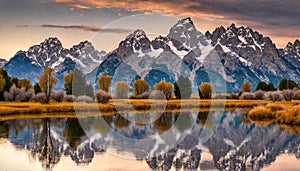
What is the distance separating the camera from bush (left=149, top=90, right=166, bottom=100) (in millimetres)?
87287

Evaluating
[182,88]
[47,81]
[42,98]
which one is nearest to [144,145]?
[42,98]

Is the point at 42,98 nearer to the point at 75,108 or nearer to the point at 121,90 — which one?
the point at 75,108

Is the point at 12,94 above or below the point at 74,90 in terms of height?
below

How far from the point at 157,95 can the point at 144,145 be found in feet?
179

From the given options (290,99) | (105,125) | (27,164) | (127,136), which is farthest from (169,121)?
(290,99)

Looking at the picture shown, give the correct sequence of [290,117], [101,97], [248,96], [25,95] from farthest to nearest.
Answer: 1. [248,96]
2. [25,95]
3. [101,97]
4. [290,117]

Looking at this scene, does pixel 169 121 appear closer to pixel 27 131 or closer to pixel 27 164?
pixel 27 131

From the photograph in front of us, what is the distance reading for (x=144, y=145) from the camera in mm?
35500

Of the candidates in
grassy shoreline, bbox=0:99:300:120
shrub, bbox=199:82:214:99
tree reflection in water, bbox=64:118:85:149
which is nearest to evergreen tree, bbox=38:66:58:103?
grassy shoreline, bbox=0:99:300:120

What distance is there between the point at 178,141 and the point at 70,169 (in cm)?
1395

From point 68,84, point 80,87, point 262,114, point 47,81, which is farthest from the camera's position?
point 68,84

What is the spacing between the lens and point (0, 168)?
82.0 ft

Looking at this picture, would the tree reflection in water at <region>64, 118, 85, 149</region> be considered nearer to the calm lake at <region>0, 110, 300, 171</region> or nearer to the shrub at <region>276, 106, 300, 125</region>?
the calm lake at <region>0, 110, 300, 171</region>

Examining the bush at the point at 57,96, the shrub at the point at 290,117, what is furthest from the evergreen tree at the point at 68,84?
the shrub at the point at 290,117
